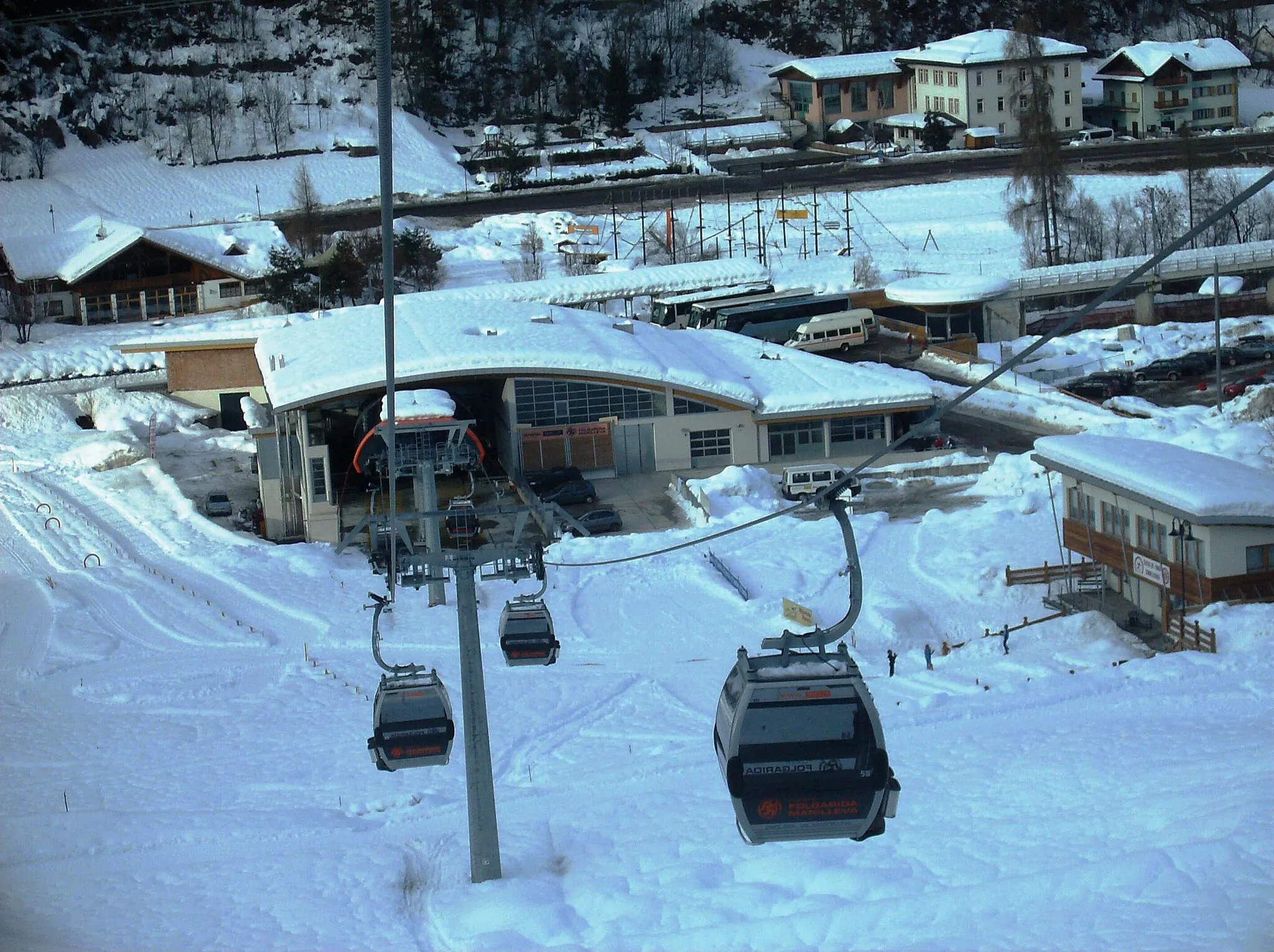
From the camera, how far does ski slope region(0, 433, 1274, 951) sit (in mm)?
12875

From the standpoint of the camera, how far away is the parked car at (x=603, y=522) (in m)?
27.8

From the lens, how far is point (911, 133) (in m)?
64.7

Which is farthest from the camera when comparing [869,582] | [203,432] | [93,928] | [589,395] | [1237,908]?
[203,432]

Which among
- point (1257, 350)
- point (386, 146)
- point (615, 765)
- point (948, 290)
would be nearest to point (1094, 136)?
point (948, 290)

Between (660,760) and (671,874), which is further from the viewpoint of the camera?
(660,760)

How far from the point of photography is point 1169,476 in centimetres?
2127

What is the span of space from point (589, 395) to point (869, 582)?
10.1 metres

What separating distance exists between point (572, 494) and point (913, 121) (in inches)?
1549

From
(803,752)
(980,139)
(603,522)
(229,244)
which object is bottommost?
(603,522)

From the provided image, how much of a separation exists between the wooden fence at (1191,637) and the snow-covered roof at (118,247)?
107 ft

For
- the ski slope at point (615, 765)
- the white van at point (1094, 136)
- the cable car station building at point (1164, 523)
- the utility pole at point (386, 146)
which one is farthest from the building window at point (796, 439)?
the white van at point (1094, 136)

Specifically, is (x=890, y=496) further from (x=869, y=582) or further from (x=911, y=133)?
(x=911, y=133)

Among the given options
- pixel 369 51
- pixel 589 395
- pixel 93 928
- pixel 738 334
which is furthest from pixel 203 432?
pixel 369 51

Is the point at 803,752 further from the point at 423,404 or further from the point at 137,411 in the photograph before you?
the point at 137,411
